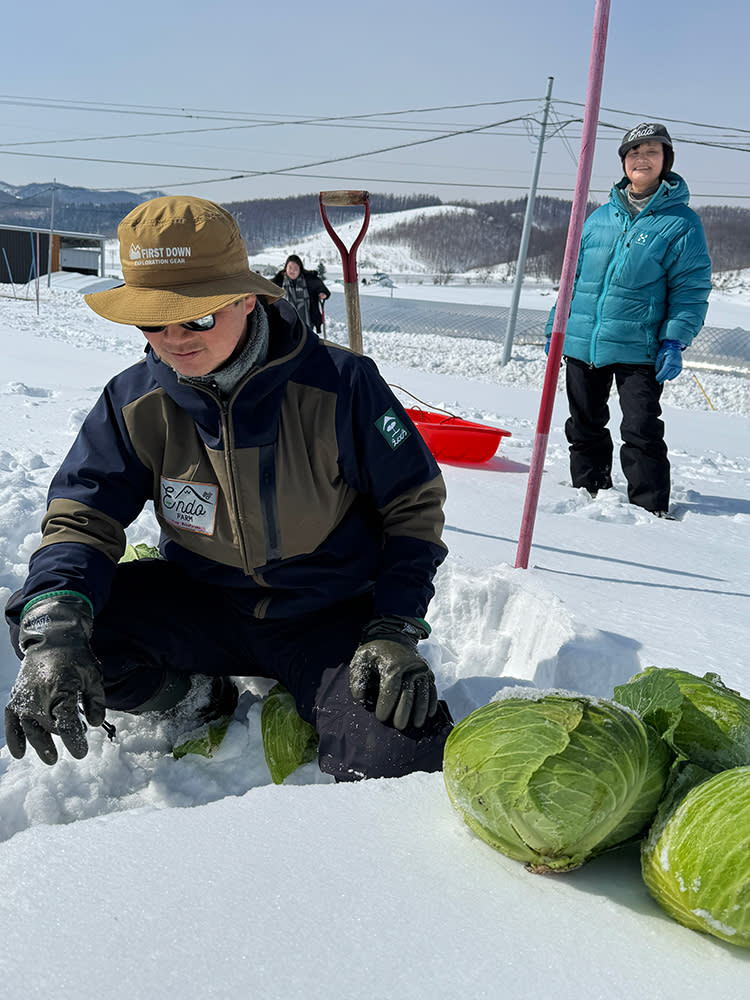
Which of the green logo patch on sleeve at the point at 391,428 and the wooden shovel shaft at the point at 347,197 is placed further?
the wooden shovel shaft at the point at 347,197

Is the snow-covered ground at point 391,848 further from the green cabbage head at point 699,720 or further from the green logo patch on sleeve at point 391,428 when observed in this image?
the green logo patch on sleeve at point 391,428

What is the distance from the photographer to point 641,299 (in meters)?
4.12

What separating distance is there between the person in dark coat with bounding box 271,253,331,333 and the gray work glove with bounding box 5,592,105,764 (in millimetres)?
7932

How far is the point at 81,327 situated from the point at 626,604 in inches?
492

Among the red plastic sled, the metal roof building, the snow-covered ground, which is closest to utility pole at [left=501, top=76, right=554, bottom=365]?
the red plastic sled


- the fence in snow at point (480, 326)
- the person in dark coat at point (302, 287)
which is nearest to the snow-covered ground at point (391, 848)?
the person in dark coat at point (302, 287)

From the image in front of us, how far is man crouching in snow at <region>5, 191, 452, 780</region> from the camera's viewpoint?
1.72 metres

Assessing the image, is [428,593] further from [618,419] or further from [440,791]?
[618,419]

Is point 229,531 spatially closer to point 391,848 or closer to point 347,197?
point 391,848

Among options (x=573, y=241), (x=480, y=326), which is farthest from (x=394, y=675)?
(x=480, y=326)

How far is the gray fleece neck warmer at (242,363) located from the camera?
185cm

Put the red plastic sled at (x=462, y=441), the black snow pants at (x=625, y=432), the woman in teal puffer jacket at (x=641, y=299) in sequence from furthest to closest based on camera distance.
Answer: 1. the red plastic sled at (x=462, y=441)
2. the black snow pants at (x=625, y=432)
3. the woman in teal puffer jacket at (x=641, y=299)

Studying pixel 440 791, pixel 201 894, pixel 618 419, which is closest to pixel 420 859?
pixel 440 791

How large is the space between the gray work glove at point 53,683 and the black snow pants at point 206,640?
29 cm
